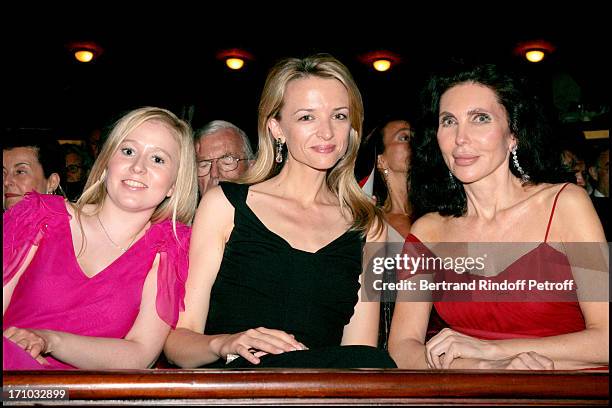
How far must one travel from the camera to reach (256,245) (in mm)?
2254

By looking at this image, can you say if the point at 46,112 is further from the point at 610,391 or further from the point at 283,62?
the point at 610,391

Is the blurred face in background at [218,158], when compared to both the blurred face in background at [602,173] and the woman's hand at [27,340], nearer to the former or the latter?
the woman's hand at [27,340]

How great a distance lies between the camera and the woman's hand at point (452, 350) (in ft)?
6.22

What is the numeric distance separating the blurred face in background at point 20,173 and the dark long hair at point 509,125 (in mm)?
1855

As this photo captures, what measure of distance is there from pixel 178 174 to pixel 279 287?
54cm

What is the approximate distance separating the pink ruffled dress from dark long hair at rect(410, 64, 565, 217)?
42.3 inches

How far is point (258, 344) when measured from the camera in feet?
5.80

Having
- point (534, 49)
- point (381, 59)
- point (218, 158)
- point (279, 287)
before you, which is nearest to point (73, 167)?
point (218, 158)

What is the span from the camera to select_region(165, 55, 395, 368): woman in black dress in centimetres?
218

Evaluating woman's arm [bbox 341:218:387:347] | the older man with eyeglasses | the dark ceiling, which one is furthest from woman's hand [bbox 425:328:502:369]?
the dark ceiling

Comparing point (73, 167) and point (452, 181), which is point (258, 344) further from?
point (73, 167)

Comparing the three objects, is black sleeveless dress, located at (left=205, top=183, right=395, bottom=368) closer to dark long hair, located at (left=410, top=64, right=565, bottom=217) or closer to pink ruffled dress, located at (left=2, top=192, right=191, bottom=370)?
pink ruffled dress, located at (left=2, top=192, right=191, bottom=370)

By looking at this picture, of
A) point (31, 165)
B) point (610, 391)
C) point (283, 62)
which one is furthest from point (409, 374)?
point (31, 165)

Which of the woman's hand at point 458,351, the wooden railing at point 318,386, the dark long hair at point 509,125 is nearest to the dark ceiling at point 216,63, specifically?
the dark long hair at point 509,125
